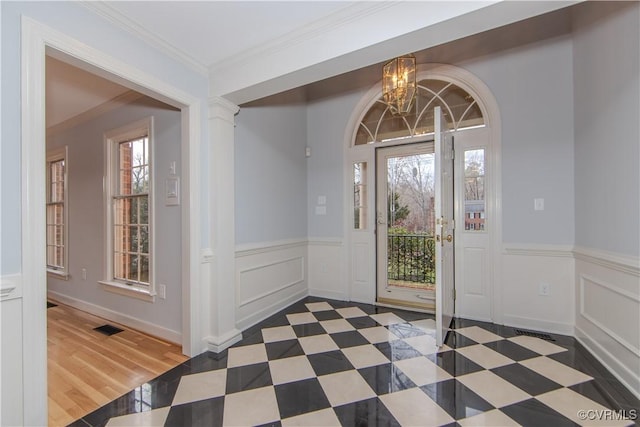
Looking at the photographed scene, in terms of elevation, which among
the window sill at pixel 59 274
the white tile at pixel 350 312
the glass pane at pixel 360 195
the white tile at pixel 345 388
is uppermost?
the glass pane at pixel 360 195

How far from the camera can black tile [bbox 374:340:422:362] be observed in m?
2.20

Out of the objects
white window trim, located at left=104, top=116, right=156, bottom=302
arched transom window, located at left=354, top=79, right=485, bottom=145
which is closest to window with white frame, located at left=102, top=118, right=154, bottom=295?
white window trim, located at left=104, top=116, right=156, bottom=302

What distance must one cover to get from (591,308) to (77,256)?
5.46 m

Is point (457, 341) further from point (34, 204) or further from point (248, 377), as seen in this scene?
point (34, 204)

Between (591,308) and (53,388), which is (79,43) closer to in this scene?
(53,388)

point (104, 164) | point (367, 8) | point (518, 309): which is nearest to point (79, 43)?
point (367, 8)

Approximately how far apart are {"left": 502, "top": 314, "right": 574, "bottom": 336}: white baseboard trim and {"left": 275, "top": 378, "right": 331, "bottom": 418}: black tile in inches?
83.8

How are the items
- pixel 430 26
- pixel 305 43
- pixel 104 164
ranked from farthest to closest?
pixel 104 164 → pixel 305 43 → pixel 430 26

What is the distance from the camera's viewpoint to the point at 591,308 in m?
2.25

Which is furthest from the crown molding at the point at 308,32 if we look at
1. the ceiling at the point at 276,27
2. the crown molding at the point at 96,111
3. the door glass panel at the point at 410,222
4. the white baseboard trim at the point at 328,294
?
the white baseboard trim at the point at 328,294

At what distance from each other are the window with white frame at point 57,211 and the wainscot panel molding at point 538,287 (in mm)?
5366

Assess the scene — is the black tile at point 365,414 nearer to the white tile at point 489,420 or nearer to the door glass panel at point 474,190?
the white tile at point 489,420

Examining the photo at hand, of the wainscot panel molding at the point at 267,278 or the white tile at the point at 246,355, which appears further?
the wainscot panel molding at the point at 267,278

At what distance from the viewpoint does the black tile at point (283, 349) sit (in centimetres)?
225
